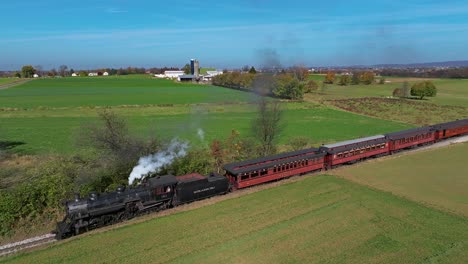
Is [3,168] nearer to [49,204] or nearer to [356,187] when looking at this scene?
[49,204]

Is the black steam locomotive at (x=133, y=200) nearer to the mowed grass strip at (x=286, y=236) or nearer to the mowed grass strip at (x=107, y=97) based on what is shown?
the mowed grass strip at (x=286, y=236)

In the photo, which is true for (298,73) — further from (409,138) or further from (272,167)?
(272,167)

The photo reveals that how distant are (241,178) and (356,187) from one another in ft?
Answer: 28.4

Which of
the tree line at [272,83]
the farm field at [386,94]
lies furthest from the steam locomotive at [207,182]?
the farm field at [386,94]

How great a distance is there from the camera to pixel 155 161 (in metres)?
25.3

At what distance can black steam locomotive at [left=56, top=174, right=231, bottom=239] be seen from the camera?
18516 millimetres

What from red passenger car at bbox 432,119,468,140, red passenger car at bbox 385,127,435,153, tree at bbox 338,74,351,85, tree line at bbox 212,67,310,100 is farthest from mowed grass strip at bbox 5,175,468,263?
tree at bbox 338,74,351,85

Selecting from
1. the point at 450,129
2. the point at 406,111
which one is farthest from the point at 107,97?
the point at 450,129

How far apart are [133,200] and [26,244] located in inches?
232

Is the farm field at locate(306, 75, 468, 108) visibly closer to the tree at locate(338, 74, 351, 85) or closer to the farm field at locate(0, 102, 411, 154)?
the tree at locate(338, 74, 351, 85)

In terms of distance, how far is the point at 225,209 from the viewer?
856 inches

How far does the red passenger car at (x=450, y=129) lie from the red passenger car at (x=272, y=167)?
71.6ft

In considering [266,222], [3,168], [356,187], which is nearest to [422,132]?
[356,187]

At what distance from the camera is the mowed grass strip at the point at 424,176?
75.9ft
